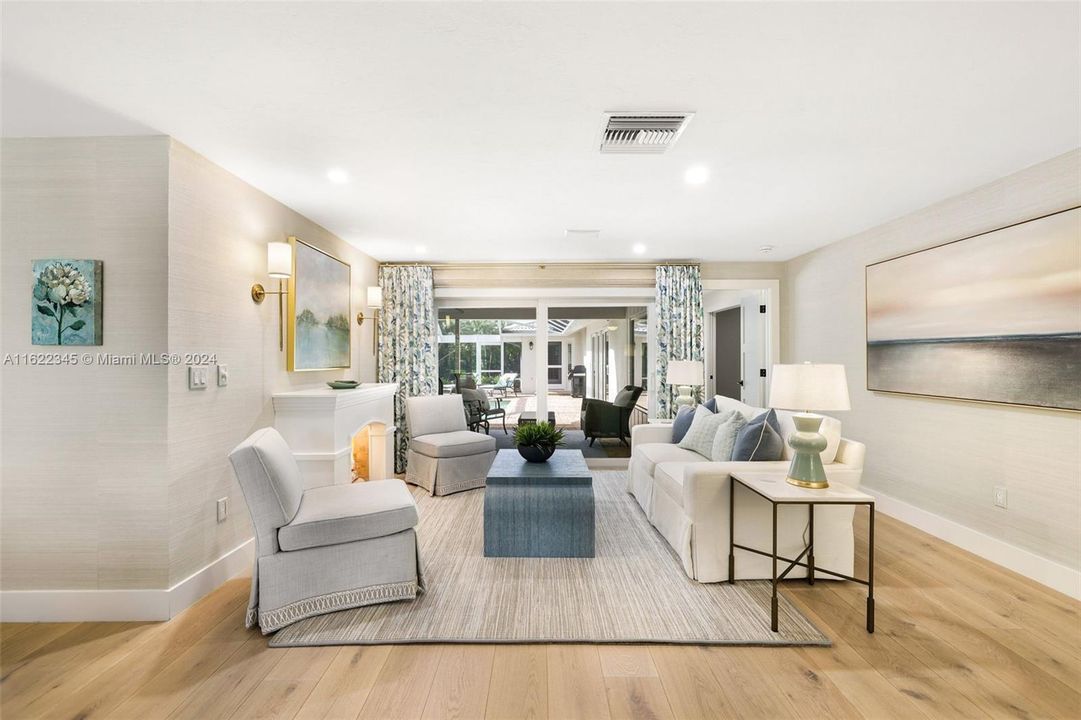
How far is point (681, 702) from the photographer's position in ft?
5.65

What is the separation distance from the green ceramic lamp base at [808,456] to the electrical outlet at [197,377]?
316 centimetres

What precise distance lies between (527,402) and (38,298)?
4260 millimetres

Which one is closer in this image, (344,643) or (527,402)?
(344,643)

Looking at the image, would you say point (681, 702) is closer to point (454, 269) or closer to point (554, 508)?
point (554, 508)

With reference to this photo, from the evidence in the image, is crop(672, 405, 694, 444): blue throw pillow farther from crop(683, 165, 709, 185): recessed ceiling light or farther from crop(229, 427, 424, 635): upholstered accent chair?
crop(229, 427, 424, 635): upholstered accent chair

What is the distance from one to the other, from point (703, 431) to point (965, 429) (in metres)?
1.70

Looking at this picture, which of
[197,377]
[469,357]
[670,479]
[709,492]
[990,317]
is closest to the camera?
[197,377]

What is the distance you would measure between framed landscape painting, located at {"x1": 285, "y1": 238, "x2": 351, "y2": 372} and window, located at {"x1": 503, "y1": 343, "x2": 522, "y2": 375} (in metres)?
2.00

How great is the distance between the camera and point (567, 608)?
2332 millimetres

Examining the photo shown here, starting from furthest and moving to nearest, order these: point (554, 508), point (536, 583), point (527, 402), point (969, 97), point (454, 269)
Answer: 1. point (527, 402)
2. point (454, 269)
3. point (554, 508)
4. point (536, 583)
5. point (969, 97)

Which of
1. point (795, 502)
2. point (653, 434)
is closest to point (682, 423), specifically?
point (653, 434)

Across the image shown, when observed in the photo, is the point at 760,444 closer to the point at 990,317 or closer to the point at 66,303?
the point at 990,317

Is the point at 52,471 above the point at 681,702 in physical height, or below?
above

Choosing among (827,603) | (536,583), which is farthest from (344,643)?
(827,603)
